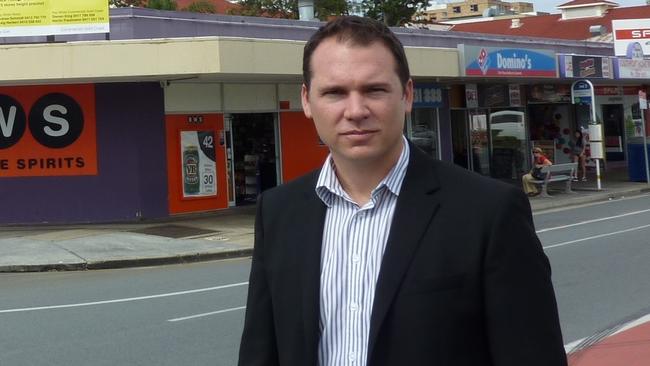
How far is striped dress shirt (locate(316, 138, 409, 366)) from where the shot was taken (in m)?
2.21

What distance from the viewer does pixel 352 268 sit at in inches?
88.6

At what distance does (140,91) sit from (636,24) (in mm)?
20025

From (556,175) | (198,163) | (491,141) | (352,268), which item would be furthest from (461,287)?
(491,141)

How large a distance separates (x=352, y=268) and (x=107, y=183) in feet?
59.7

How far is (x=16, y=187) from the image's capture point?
19.7 m

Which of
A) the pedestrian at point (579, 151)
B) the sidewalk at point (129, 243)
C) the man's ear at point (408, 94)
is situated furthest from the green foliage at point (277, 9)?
the man's ear at point (408, 94)

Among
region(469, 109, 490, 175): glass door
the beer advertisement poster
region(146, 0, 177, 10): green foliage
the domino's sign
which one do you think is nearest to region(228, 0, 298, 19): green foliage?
region(146, 0, 177, 10): green foliage

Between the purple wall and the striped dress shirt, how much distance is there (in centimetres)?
1786

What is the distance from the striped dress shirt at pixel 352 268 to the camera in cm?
221

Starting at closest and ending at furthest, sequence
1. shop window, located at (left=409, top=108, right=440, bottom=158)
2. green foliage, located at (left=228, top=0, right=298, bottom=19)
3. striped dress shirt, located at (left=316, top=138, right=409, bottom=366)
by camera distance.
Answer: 1. striped dress shirt, located at (left=316, top=138, right=409, bottom=366)
2. shop window, located at (left=409, top=108, right=440, bottom=158)
3. green foliage, located at (left=228, top=0, right=298, bottom=19)

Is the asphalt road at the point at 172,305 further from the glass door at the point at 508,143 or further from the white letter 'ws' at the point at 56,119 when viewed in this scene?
the glass door at the point at 508,143

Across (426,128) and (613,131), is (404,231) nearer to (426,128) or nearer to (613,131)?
(426,128)

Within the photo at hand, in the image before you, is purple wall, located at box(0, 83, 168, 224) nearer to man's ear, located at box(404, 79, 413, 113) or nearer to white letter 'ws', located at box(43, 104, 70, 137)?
white letter 'ws', located at box(43, 104, 70, 137)

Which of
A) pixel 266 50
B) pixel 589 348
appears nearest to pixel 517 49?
pixel 266 50
